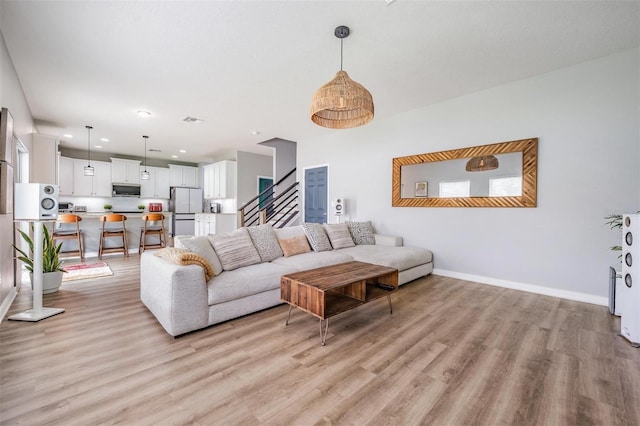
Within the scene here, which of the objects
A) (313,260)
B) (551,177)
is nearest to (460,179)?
(551,177)

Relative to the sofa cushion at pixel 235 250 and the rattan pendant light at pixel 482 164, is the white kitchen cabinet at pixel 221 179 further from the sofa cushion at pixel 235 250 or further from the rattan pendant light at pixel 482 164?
the rattan pendant light at pixel 482 164

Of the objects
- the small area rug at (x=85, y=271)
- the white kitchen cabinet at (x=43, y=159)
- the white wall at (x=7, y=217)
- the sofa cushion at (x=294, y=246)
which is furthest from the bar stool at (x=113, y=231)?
the sofa cushion at (x=294, y=246)

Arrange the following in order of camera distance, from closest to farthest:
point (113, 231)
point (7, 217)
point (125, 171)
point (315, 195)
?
point (7, 217)
point (113, 231)
point (315, 195)
point (125, 171)

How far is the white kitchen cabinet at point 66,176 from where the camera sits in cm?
732

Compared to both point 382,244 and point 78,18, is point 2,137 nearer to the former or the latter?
point 78,18

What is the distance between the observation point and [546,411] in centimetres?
147

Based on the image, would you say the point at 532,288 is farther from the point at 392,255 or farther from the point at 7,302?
the point at 7,302

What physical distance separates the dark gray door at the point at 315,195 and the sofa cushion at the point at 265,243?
8.84ft

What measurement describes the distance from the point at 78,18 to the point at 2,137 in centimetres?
131

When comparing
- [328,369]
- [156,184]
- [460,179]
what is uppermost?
[156,184]

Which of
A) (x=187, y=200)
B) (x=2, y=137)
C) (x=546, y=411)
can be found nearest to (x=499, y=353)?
(x=546, y=411)

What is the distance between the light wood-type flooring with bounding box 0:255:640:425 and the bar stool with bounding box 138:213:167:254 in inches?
139

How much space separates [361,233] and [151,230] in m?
4.96

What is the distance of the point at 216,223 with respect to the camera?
723 cm
